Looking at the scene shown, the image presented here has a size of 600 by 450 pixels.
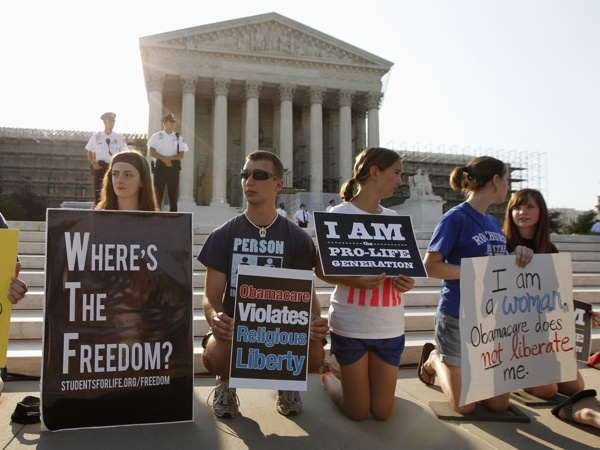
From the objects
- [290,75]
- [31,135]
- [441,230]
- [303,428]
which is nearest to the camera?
[303,428]

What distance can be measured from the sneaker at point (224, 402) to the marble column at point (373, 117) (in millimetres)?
35188

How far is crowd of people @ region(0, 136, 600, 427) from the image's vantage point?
12.3 feet

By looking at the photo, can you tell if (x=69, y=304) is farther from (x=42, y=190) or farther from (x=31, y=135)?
(x=31, y=135)

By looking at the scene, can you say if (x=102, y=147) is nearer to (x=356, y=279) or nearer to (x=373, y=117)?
(x=356, y=279)

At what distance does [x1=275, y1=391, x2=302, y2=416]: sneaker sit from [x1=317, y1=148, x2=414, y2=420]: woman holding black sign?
1.13ft

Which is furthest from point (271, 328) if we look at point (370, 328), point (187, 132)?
point (187, 132)

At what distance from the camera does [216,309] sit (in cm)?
368

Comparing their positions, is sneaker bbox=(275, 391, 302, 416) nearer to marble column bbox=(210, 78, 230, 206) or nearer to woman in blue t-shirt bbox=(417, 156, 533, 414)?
woman in blue t-shirt bbox=(417, 156, 533, 414)

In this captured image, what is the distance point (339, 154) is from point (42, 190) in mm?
27366

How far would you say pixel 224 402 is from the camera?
381 centimetres

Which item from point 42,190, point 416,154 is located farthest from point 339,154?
point 42,190

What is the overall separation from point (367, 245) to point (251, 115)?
33343 millimetres

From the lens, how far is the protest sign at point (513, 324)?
373 centimetres

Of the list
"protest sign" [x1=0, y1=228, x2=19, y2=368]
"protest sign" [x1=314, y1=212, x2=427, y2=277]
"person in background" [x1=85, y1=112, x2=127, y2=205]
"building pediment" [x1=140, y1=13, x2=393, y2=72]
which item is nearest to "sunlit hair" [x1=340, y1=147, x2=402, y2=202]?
"protest sign" [x1=314, y1=212, x2=427, y2=277]
